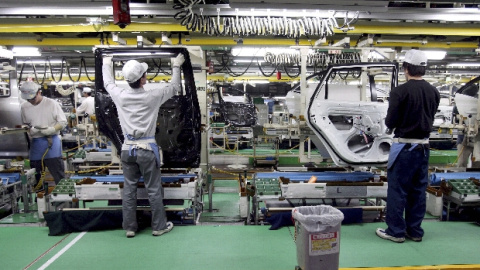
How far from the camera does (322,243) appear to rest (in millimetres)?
2680

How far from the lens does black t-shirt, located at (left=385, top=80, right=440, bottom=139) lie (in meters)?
3.44

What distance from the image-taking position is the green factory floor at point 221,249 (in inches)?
126

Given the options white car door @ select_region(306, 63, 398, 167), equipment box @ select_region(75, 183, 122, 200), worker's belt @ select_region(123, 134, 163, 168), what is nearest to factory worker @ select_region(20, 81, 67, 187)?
equipment box @ select_region(75, 183, 122, 200)

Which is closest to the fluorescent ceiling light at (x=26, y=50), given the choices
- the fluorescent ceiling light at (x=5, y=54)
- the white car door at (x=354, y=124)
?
the fluorescent ceiling light at (x=5, y=54)

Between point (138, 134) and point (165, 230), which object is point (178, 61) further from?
point (165, 230)

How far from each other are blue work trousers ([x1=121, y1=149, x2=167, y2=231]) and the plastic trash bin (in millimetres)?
1870

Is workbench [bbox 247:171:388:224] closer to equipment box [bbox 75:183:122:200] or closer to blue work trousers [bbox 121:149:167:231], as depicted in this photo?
blue work trousers [bbox 121:149:167:231]

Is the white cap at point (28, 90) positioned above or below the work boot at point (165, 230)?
above

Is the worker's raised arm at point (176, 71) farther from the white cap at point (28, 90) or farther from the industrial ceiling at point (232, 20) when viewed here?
the white cap at point (28, 90)

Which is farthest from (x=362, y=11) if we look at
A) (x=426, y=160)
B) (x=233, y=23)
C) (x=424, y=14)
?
(x=426, y=160)

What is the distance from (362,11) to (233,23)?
1789mm

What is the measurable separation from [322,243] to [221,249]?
1285 mm

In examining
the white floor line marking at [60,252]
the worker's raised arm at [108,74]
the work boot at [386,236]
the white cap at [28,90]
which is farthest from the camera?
the white cap at [28,90]

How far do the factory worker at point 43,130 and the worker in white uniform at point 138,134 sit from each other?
2004 millimetres
